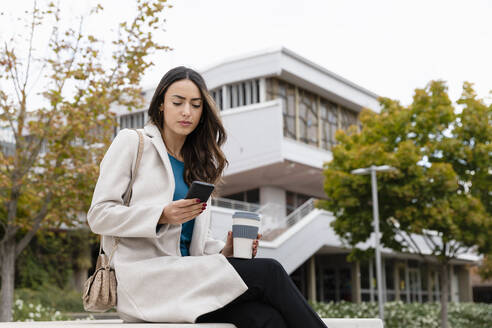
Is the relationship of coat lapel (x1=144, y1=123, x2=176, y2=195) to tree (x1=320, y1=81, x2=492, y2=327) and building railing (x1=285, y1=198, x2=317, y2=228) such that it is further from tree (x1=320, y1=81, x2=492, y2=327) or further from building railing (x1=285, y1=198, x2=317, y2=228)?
building railing (x1=285, y1=198, x2=317, y2=228)

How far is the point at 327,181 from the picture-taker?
69.1 ft

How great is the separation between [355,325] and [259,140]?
24.7 meters

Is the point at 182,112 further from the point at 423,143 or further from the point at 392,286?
the point at 392,286

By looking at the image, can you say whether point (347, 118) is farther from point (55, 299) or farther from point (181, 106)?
point (181, 106)

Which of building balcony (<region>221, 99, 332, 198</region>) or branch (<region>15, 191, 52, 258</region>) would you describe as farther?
building balcony (<region>221, 99, 332, 198</region>)

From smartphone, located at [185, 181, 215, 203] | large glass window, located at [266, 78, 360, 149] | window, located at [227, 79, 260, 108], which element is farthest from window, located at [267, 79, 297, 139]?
smartphone, located at [185, 181, 215, 203]

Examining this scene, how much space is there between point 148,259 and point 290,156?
2545 cm

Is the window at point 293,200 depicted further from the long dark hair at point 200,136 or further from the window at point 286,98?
the long dark hair at point 200,136

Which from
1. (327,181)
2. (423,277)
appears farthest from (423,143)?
(423,277)

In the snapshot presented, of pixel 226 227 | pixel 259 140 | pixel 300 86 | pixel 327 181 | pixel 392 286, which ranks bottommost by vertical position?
pixel 392 286

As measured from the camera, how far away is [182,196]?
2.94m

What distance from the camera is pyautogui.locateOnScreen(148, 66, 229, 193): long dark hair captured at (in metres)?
2.99

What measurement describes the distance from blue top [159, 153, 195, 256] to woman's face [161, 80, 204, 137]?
17 cm

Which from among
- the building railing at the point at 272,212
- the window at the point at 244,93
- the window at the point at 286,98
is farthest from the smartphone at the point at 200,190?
the window at the point at 286,98
